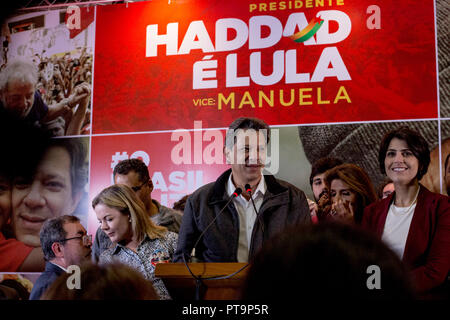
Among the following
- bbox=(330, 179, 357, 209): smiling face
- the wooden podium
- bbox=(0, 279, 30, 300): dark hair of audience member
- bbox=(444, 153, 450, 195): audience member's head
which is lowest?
bbox=(0, 279, 30, 300): dark hair of audience member

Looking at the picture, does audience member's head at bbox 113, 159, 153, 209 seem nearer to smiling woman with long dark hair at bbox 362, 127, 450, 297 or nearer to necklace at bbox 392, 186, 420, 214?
smiling woman with long dark hair at bbox 362, 127, 450, 297

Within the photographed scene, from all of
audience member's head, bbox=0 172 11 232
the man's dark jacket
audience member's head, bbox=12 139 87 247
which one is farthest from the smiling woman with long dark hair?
audience member's head, bbox=0 172 11 232

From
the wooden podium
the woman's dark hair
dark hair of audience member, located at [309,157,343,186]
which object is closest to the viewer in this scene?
the wooden podium

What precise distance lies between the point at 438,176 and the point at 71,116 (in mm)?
3136

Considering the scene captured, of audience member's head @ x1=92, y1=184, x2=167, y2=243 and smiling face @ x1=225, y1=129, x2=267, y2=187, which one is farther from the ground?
smiling face @ x1=225, y1=129, x2=267, y2=187

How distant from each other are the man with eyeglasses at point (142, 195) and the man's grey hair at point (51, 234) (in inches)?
12.1

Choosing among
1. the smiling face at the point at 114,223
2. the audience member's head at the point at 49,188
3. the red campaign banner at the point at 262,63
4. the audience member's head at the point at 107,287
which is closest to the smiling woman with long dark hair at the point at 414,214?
the red campaign banner at the point at 262,63

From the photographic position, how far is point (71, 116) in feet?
16.1

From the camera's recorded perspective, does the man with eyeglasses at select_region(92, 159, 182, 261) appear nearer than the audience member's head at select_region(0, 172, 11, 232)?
Yes

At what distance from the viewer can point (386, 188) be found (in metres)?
4.09

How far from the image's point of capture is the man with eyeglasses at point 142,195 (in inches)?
173

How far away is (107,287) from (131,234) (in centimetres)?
271

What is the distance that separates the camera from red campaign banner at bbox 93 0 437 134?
430 cm
